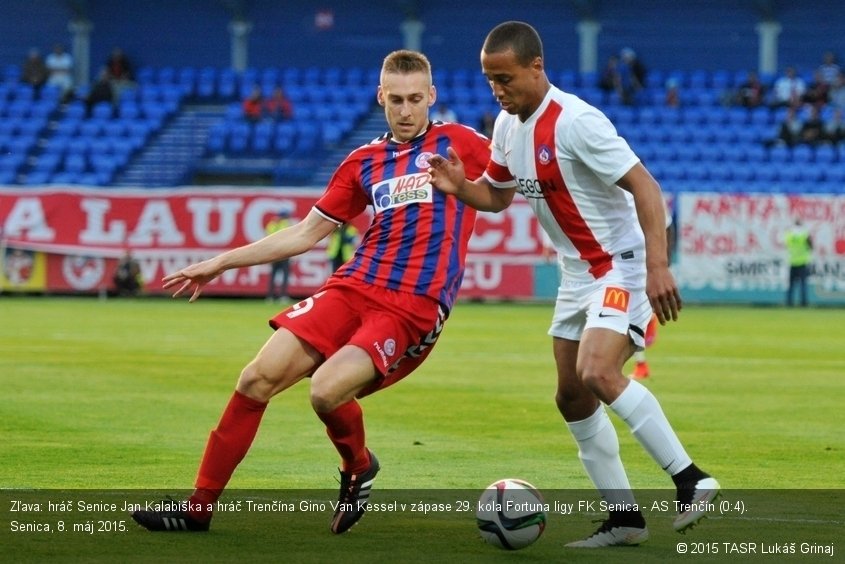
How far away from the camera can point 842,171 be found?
36.7 meters

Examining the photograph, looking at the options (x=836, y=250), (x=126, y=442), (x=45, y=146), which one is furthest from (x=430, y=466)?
(x=45, y=146)

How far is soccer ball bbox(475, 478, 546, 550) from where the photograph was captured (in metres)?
6.83

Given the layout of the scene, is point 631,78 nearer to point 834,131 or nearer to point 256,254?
point 834,131

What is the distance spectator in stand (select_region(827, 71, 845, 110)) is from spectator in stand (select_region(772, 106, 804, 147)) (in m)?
1.17

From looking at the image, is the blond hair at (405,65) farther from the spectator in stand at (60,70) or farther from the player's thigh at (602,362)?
the spectator in stand at (60,70)

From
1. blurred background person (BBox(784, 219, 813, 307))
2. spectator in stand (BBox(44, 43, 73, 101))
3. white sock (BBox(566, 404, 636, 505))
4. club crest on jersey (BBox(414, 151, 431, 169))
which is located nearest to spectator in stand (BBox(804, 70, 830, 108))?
blurred background person (BBox(784, 219, 813, 307))

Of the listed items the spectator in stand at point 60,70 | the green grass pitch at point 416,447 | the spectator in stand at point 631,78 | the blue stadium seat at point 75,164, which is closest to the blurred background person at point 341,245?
the blue stadium seat at point 75,164

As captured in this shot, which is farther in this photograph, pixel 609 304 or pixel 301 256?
pixel 301 256

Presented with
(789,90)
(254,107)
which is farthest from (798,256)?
(254,107)

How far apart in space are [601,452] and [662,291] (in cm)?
91

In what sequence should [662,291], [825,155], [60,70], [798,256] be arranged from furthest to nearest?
[60,70] < [825,155] < [798,256] < [662,291]

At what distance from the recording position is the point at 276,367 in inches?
283

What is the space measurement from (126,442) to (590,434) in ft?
14.5

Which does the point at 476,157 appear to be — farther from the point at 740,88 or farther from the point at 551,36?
the point at 551,36
